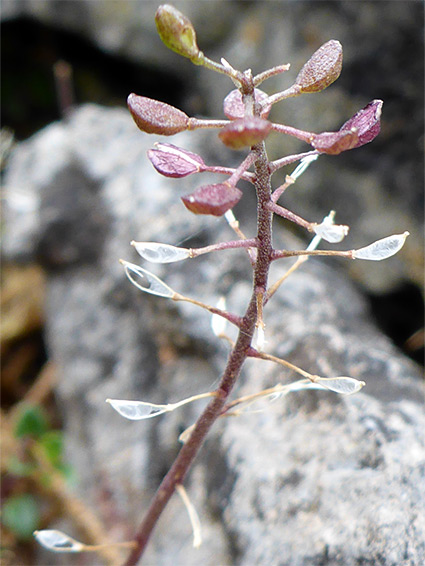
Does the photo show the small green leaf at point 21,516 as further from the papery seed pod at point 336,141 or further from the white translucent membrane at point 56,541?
the papery seed pod at point 336,141

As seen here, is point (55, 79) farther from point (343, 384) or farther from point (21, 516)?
point (343, 384)

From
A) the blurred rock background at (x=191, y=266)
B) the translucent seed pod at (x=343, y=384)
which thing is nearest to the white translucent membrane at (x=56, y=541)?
the blurred rock background at (x=191, y=266)

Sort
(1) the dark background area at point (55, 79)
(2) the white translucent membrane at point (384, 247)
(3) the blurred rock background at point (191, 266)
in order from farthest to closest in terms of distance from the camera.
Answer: (1) the dark background area at point (55, 79) → (3) the blurred rock background at point (191, 266) → (2) the white translucent membrane at point (384, 247)

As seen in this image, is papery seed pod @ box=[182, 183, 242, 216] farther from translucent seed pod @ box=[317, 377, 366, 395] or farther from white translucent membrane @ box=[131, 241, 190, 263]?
translucent seed pod @ box=[317, 377, 366, 395]

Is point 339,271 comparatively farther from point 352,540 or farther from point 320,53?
point 320,53

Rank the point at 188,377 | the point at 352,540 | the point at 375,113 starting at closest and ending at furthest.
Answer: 1. the point at 375,113
2. the point at 352,540
3. the point at 188,377

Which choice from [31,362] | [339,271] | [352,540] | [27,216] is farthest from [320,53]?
[31,362]

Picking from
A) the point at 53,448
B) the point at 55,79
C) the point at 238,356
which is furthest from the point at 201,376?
the point at 55,79
